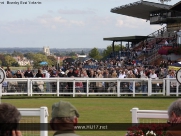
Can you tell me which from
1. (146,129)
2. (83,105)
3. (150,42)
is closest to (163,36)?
(150,42)

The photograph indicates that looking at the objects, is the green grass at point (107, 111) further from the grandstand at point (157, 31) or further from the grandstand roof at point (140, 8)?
the grandstand roof at point (140, 8)

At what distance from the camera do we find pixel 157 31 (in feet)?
197

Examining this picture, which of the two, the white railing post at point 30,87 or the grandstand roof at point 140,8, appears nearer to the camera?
the white railing post at point 30,87

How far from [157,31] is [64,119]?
5618 centimetres

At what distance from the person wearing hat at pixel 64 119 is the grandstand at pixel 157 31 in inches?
1574

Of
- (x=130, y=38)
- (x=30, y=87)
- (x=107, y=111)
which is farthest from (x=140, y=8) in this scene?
(x=107, y=111)

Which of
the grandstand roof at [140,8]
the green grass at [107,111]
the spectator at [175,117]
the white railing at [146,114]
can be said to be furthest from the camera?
the grandstand roof at [140,8]

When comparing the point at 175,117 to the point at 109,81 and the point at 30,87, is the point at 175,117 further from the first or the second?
the point at 30,87

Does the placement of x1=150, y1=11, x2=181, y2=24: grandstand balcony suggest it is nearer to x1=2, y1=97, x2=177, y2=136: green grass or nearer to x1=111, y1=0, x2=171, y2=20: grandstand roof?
x1=111, y1=0, x2=171, y2=20: grandstand roof

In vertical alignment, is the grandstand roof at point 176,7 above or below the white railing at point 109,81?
above

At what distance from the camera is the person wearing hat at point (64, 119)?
4613mm

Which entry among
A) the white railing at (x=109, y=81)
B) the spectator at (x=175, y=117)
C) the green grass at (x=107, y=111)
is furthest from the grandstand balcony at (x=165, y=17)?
the spectator at (x=175, y=117)

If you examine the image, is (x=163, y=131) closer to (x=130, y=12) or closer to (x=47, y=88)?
(x=47, y=88)

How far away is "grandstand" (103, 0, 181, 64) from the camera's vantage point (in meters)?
47.4
